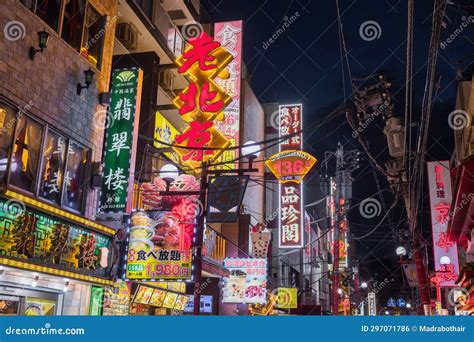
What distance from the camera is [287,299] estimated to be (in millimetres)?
31578

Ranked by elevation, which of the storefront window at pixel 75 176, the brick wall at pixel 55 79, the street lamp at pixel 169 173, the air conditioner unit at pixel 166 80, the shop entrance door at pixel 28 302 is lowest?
the shop entrance door at pixel 28 302

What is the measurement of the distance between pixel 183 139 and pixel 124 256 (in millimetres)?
5133

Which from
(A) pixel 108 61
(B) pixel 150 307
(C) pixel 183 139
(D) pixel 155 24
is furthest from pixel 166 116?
(B) pixel 150 307

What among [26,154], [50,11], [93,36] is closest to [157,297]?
[26,154]

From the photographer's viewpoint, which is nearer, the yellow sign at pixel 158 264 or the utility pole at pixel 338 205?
the yellow sign at pixel 158 264

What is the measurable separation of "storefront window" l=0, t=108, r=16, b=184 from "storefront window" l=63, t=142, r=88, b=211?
246 centimetres

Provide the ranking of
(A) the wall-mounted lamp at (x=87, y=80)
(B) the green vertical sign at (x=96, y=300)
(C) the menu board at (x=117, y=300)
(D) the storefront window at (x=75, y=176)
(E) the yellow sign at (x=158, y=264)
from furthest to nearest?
1. (C) the menu board at (x=117, y=300)
2. (E) the yellow sign at (x=158, y=264)
3. (A) the wall-mounted lamp at (x=87, y=80)
4. (B) the green vertical sign at (x=96, y=300)
5. (D) the storefront window at (x=75, y=176)

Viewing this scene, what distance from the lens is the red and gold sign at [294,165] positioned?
907 inches

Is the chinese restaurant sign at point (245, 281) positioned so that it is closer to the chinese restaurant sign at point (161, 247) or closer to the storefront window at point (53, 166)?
the chinese restaurant sign at point (161, 247)

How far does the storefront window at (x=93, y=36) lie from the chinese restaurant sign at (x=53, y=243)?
5.70m

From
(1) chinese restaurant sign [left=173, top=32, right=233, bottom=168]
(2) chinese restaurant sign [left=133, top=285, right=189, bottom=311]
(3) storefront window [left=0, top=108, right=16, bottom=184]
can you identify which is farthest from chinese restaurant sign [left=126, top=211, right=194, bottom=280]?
(3) storefront window [left=0, top=108, right=16, bottom=184]

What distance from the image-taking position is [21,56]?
12305 mm

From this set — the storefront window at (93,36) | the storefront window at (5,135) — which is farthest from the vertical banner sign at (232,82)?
the storefront window at (5,135)

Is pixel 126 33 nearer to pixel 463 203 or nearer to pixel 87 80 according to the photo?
pixel 87 80
